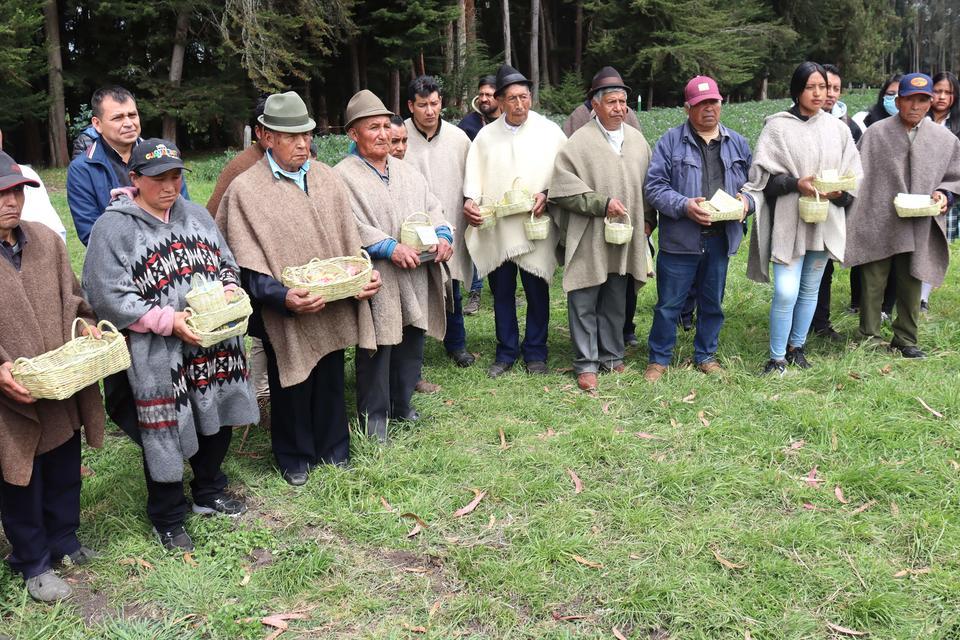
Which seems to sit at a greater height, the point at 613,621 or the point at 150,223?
the point at 150,223

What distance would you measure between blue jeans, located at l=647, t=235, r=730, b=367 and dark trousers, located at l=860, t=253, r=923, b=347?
1313mm

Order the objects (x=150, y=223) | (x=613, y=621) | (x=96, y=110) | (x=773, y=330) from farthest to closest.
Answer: (x=773, y=330) < (x=96, y=110) < (x=150, y=223) < (x=613, y=621)

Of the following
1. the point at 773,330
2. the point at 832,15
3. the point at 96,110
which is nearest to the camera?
the point at 96,110

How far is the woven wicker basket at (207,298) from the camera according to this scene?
3.69 meters

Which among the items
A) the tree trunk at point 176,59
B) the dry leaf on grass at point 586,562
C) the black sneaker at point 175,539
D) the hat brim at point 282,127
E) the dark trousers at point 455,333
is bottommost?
the dry leaf on grass at point 586,562

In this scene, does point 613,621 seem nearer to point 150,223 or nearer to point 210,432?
point 210,432

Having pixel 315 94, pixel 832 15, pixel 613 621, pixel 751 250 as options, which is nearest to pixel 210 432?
pixel 613 621

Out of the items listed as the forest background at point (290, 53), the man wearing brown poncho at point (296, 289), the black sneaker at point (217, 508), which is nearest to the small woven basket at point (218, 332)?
the man wearing brown poncho at point (296, 289)

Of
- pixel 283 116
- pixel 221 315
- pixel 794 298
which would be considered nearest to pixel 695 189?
pixel 794 298

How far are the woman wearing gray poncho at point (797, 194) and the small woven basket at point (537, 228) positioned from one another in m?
1.54

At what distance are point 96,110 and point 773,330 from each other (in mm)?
5085

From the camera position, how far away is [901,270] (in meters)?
6.36

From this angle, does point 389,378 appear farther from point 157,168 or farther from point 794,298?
point 794,298

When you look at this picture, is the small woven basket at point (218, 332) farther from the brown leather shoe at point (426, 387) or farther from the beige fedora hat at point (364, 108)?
the brown leather shoe at point (426, 387)
